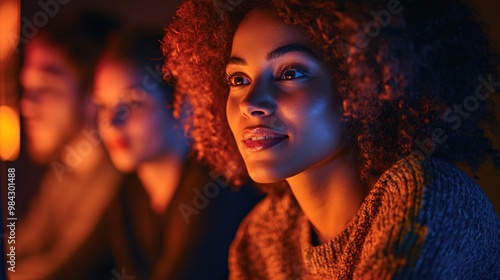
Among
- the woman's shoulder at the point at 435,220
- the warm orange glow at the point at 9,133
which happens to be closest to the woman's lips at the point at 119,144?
the warm orange glow at the point at 9,133

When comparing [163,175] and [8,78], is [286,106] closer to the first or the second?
[163,175]

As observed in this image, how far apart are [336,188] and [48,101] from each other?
1.42m

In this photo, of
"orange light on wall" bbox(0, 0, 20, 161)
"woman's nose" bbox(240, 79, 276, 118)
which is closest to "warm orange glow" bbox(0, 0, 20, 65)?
"orange light on wall" bbox(0, 0, 20, 161)

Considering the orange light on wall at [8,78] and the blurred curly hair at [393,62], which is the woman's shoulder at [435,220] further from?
the orange light on wall at [8,78]

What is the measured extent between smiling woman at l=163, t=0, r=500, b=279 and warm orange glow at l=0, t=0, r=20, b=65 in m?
0.73

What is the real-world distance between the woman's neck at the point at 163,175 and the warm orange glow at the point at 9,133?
0.51 meters

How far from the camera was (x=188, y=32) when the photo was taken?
5.56 feet

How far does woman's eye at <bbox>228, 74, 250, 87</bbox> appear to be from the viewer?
1.51 m

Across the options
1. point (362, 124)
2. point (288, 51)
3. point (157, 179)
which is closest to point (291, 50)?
point (288, 51)

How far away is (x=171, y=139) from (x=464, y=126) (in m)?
1.18

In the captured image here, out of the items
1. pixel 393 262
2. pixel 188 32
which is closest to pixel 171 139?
pixel 188 32

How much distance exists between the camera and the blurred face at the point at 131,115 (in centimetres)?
208

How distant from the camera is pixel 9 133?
202 centimetres

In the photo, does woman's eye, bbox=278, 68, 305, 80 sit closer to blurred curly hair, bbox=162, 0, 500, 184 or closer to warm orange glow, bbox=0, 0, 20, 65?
blurred curly hair, bbox=162, 0, 500, 184
